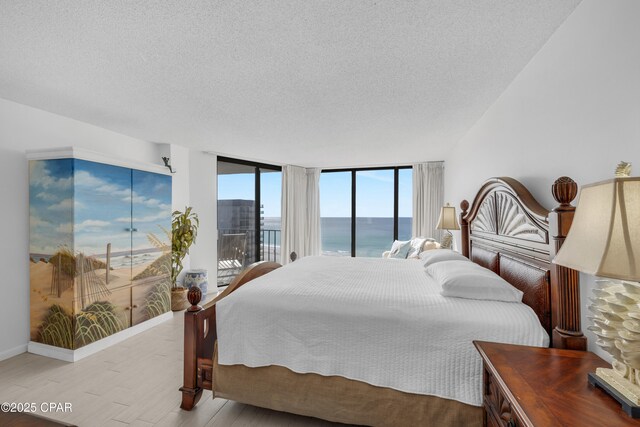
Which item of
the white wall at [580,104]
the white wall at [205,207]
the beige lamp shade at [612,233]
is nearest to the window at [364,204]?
the white wall at [205,207]

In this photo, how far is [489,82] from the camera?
234cm

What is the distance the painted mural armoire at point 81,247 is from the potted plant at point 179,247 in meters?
0.85

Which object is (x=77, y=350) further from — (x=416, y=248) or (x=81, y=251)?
(x=416, y=248)

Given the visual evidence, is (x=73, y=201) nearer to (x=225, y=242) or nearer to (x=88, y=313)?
(x=88, y=313)

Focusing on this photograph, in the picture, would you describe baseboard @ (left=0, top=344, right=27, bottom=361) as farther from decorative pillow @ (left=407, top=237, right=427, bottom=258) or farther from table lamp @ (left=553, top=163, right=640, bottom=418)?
decorative pillow @ (left=407, top=237, right=427, bottom=258)

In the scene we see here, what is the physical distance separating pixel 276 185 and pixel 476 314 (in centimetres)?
523

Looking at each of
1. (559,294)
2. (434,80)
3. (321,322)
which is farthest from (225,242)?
(559,294)

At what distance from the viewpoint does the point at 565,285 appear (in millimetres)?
1463

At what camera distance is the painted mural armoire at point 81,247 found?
274 centimetres

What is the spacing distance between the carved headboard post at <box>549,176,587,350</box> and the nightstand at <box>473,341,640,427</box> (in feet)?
0.30

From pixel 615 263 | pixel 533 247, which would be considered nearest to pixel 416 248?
pixel 533 247

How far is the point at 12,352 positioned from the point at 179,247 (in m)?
1.93

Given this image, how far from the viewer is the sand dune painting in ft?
8.98

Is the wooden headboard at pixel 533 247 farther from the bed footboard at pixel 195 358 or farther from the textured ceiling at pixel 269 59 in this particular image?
the bed footboard at pixel 195 358
